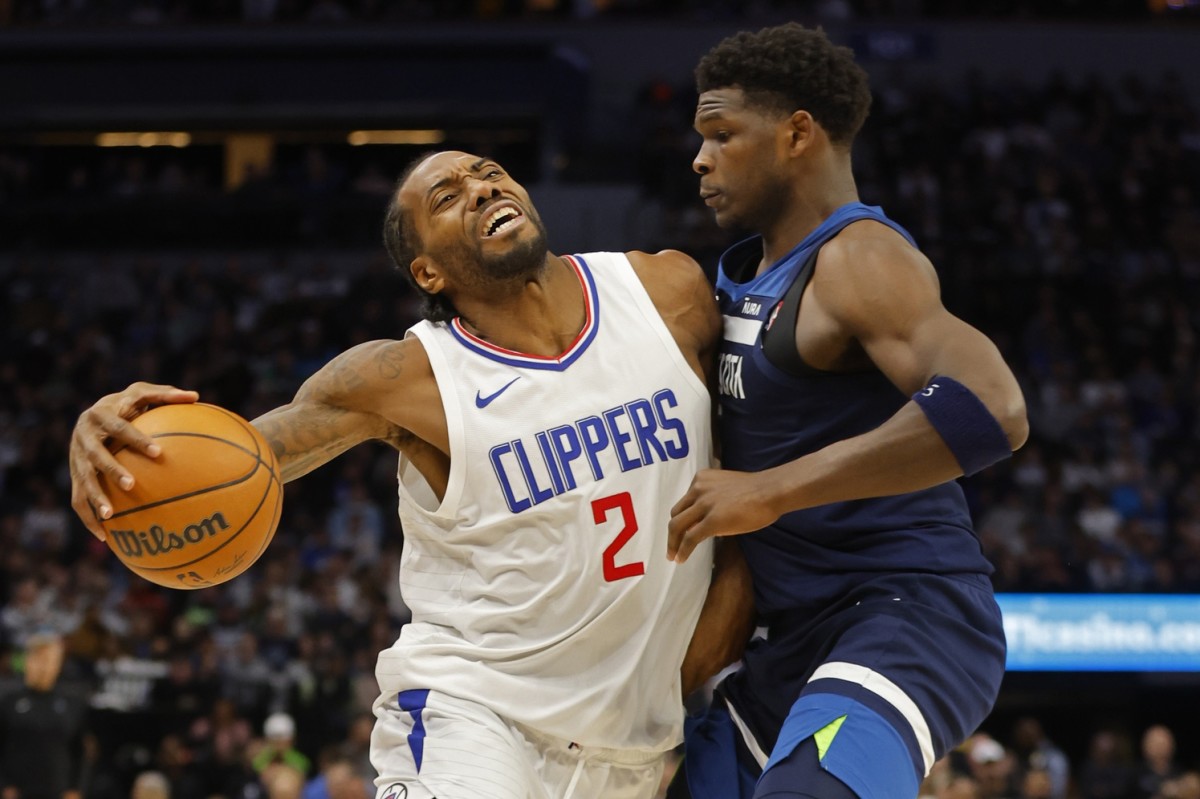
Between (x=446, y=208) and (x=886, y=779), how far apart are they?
1734 mm

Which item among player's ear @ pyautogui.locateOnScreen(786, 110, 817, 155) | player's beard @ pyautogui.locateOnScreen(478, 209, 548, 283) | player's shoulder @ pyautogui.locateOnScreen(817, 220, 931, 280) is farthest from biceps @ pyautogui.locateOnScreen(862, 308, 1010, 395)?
player's beard @ pyautogui.locateOnScreen(478, 209, 548, 283)

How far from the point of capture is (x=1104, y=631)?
36.2ft

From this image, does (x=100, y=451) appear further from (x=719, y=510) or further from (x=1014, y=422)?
(x=1014, y=422)

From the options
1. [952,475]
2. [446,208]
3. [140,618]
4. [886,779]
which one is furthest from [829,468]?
[140,618]

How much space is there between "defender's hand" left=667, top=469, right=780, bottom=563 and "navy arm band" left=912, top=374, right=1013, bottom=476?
14.2 inches

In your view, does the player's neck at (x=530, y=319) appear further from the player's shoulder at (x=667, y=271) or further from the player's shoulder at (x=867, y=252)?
the player's shoulder at (x=867, y=252)

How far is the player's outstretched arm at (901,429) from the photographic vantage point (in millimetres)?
2863

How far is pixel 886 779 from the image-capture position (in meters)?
2.94

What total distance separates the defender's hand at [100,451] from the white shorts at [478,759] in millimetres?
830

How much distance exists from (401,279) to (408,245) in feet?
36.0

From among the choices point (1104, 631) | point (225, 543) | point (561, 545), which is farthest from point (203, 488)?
point (1104, 631)

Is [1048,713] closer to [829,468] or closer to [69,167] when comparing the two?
[829,468]

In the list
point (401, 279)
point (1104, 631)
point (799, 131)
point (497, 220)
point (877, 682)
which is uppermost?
point (799, 131)

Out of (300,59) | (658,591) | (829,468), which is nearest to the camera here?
(829,468)
